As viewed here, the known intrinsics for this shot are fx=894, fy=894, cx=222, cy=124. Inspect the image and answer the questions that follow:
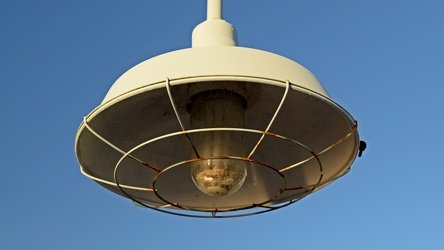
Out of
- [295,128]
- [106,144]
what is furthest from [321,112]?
[106,144]

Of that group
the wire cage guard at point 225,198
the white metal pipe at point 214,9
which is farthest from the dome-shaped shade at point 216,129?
the white metal pipe at point 214,9

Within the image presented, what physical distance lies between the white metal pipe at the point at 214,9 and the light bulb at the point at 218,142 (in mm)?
533

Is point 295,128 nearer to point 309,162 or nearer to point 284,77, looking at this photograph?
point 309,162

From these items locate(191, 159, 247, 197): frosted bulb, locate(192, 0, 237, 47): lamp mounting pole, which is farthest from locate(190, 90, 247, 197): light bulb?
locate(192, 0, 237, 47): lamp mounting pole

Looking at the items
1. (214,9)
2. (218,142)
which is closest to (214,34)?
(214,9)

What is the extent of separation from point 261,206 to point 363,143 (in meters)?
0.77

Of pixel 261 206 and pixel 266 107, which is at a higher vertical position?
pixel 266 107

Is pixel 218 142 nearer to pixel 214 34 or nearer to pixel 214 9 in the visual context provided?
pixel 214 34

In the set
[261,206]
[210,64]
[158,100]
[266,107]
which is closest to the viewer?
[210,64]

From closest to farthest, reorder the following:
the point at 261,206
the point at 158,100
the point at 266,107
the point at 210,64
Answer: the point at 210,64
the point at 158,100
the point at 266,107
the point at 261,206

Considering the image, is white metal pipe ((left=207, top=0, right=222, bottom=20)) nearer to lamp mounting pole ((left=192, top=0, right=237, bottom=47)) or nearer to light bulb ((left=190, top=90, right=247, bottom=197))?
lamp mounting pole ((left=192, top=0, right=237, bottom=47))

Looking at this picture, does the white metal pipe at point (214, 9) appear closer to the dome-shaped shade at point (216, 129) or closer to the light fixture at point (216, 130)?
the light fixture at point (216, 130)

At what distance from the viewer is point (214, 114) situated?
15.2 feet

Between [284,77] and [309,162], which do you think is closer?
[284,77]
